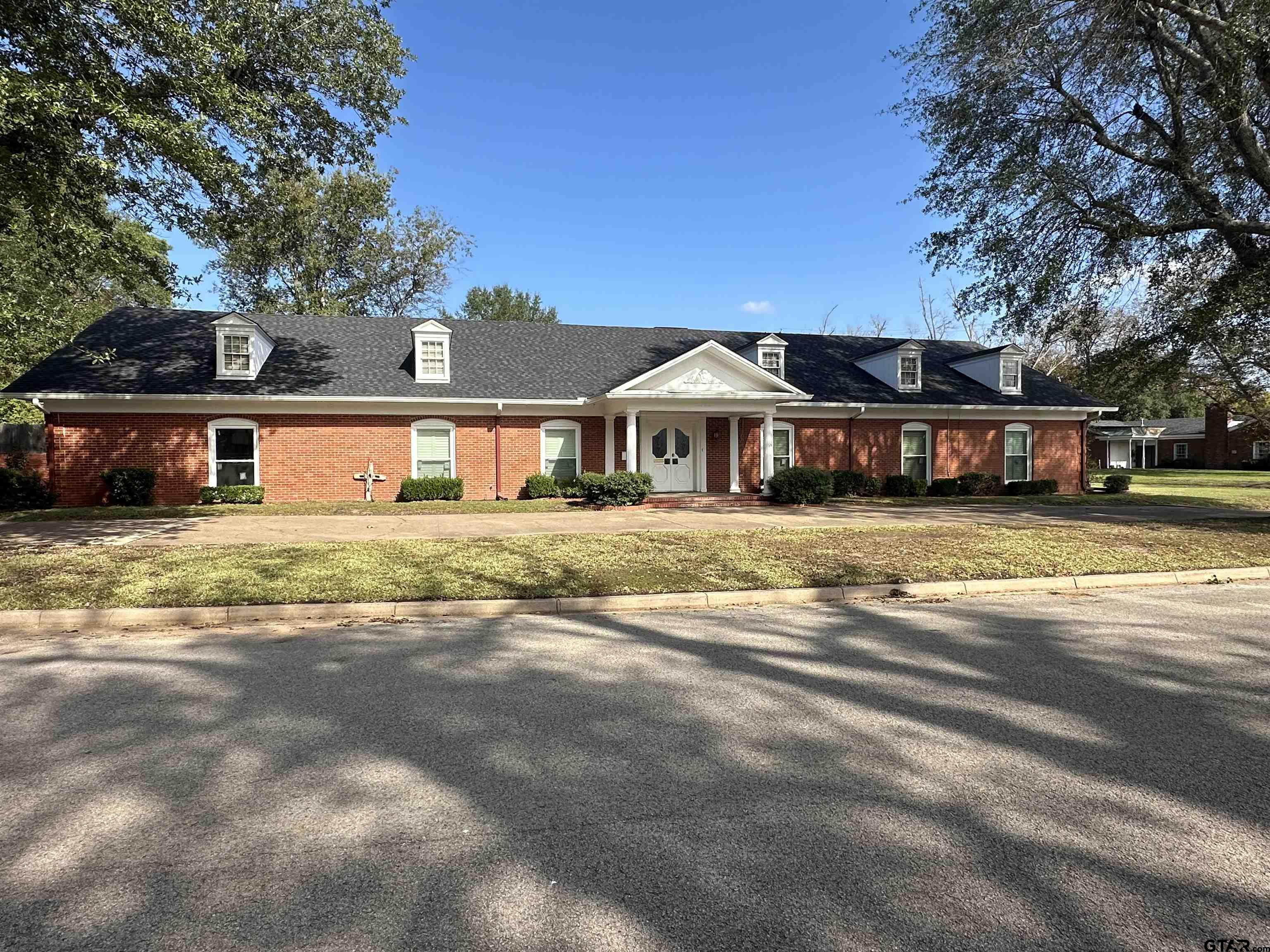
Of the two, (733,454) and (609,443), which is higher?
(609,443)

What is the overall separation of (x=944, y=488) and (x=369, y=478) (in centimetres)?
1844

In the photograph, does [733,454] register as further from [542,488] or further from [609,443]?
[542,488]

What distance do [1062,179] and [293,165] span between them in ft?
57.6

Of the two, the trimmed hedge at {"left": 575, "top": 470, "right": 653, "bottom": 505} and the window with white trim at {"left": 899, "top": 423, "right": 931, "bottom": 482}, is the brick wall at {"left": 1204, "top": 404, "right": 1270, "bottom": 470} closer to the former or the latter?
the window with white trim at {"left": 899, "top": 423, "right": 931, "bottom": 482}

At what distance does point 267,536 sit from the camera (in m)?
11.7

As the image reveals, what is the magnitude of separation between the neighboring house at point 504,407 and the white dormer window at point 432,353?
6 cm

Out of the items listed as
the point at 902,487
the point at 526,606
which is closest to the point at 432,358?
the point at 526,606

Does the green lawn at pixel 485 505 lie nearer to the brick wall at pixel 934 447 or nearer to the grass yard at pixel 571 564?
the brick wall at pixel 934 447

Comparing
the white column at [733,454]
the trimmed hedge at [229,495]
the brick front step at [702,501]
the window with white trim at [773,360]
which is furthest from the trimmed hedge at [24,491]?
the window with white trim at [773,360]

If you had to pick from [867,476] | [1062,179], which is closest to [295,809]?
[1062,179]

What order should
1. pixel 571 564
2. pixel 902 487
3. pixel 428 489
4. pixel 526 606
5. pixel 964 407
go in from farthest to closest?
pixel 964 407
pixel 902 487
pixel 428 489
pixel 571 564
pixel 526 606

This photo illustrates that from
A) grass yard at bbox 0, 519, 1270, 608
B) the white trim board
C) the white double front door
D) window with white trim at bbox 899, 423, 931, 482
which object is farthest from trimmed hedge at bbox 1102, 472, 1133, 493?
the white double front door

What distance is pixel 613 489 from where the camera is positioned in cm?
1833

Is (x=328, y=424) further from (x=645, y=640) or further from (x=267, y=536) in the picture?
(x=645, y=640)
